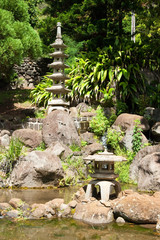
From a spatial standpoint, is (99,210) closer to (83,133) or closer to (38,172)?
(38,172)

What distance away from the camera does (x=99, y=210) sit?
252 inches

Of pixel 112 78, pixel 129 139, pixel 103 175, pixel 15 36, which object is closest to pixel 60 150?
pixel 129 139

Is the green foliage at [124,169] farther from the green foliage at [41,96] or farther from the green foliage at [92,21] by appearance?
the green foliage at [92,21]

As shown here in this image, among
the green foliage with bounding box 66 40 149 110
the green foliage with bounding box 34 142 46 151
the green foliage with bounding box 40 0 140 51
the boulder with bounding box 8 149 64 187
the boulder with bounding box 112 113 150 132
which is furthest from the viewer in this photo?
the green foliage with bounding box 40 0 140 51

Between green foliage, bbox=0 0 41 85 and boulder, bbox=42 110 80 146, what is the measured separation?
10.9ft

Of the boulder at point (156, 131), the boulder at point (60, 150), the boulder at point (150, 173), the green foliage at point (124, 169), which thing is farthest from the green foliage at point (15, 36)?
the boulder at point (150, 173)

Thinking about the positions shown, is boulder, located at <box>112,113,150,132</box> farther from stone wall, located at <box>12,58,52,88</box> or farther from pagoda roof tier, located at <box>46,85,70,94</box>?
stone wall, located at <box>12,58,52,88</box>

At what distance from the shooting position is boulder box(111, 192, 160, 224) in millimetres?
6107

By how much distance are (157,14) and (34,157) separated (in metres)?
8.62

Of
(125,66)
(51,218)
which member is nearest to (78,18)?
(125,66)

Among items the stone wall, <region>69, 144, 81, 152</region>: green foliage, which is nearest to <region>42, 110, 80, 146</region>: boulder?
<region>69, 144, 81, 152</region>: green foliage

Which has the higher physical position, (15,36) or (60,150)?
(15,36)

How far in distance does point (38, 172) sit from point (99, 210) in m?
3.70

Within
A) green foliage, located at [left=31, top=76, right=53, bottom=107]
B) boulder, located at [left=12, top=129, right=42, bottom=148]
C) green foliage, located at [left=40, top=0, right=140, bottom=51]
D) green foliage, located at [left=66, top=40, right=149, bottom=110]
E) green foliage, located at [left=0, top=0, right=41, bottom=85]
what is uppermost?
green foliage, located at [left=40, top=0, right=140, bottom=51]
